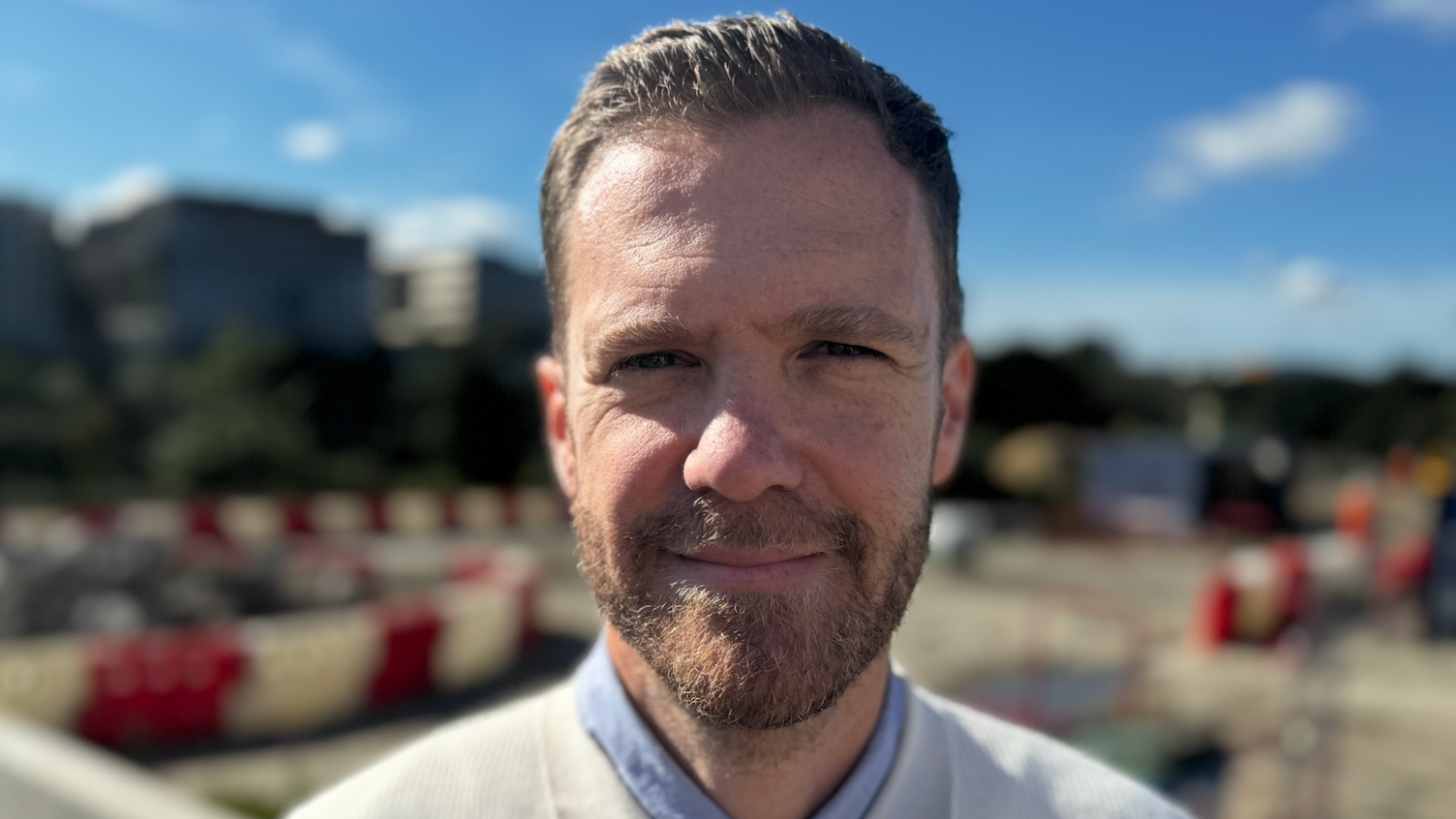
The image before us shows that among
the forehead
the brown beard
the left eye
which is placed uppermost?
the forehead

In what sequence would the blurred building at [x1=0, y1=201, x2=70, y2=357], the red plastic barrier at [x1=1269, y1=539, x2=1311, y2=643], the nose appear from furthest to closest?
the blurred building at [x1=0, y1=201, x2=70, y2=357], the red plastic barrier at [x1=1269, y1=539, x2=1311, y2=643], the nose

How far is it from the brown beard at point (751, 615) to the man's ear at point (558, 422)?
0.81ft

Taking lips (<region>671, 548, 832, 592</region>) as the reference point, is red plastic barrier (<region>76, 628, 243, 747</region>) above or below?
below

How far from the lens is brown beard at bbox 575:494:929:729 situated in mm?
1277

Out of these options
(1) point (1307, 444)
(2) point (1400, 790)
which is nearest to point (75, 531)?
(2) point (1400, 790)

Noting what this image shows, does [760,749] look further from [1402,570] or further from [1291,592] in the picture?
[1402,570]

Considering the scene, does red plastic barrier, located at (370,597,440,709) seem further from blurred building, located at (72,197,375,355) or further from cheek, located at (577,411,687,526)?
blurred building, located at (72,197,375,355)

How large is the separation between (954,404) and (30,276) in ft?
141

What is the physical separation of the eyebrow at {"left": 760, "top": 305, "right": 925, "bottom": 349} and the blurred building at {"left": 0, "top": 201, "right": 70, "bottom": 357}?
38.8 m

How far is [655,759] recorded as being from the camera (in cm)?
141

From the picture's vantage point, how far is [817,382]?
134 centimetres

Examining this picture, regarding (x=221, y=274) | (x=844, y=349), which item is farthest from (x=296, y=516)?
(x=844, y=349)

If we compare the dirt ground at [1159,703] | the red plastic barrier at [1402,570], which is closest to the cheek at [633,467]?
the dirt ground at [1159,703]

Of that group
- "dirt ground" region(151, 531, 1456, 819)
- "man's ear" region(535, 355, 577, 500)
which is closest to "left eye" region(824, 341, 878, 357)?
"man's ear" region(535, 355, 577, 500)
